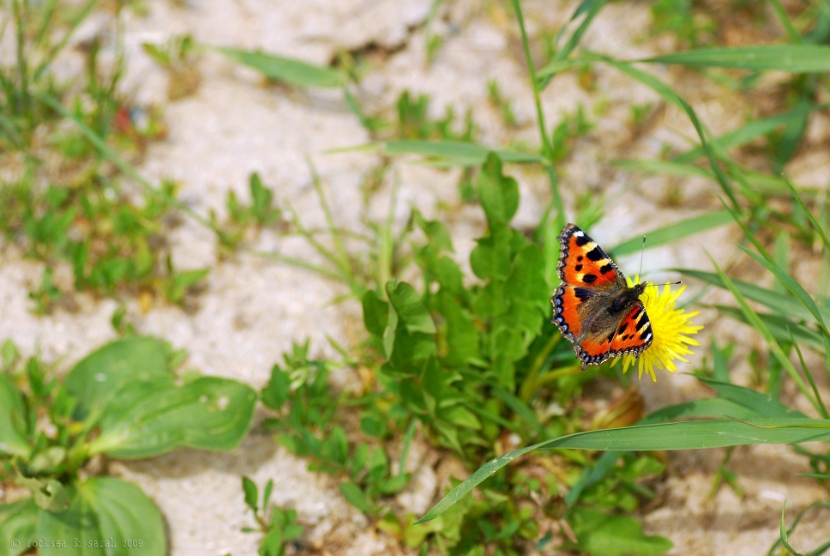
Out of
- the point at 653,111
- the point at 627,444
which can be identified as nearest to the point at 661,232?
the point at 627,444

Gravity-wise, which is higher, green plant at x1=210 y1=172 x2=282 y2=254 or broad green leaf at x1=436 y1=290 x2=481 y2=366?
→ green plant at x1=210 y1=172 x2=282 y2=254

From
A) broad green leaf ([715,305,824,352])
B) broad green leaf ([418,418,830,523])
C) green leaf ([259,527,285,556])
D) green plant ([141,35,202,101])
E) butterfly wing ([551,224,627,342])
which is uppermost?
green plant ([141,35,202,101])

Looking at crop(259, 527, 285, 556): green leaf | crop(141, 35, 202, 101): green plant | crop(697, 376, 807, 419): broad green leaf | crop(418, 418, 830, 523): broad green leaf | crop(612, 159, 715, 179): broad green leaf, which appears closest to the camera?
crop(418, 418, 830, 523): broad green leaf

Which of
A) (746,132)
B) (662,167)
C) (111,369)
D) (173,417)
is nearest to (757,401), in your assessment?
(662,167)

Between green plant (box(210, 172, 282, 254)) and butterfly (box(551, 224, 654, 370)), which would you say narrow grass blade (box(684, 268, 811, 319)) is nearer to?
butterfly (box(551, 224, 654, 370))

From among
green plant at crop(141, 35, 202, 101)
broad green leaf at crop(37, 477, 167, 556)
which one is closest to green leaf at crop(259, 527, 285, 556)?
broad green leaf at crop(37, 477, 167, 556)

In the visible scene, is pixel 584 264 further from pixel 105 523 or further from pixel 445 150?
pixel 105 523

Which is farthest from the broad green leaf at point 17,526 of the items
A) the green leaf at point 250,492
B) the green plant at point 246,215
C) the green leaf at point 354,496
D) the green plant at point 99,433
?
the green plant at point 246,215
